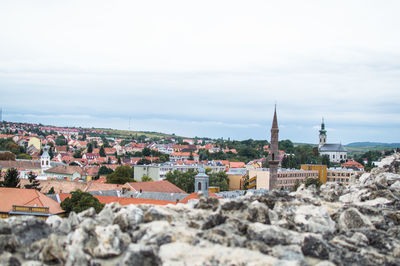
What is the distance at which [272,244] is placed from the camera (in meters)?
8.41

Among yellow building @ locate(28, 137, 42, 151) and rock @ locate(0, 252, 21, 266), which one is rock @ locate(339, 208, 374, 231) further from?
yellow building @ locate(28, 137, 42, 151)

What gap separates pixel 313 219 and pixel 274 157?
48028mm

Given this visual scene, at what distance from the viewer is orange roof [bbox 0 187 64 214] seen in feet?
116

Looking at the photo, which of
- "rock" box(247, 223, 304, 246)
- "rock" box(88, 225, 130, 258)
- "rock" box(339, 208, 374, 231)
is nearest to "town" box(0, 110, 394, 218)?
"rock" box(339, 208, 374, 231)

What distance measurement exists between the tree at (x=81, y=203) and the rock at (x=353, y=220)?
1074 inches

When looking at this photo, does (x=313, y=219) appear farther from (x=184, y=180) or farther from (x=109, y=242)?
(x=184, y=180)

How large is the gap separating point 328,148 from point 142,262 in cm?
15803

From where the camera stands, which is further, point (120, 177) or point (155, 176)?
point (155, 176)

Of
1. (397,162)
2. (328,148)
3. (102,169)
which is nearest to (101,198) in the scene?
(397,162)

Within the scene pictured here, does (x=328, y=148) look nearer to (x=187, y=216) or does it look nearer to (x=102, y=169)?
(x=102, y=169)

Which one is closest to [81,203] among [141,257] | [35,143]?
[141,257]

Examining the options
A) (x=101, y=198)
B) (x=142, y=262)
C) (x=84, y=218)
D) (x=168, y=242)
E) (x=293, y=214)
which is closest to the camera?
(x=142, y=262)

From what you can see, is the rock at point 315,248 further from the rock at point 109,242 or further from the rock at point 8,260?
the rock at point 8,260

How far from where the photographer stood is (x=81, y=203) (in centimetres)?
3578
